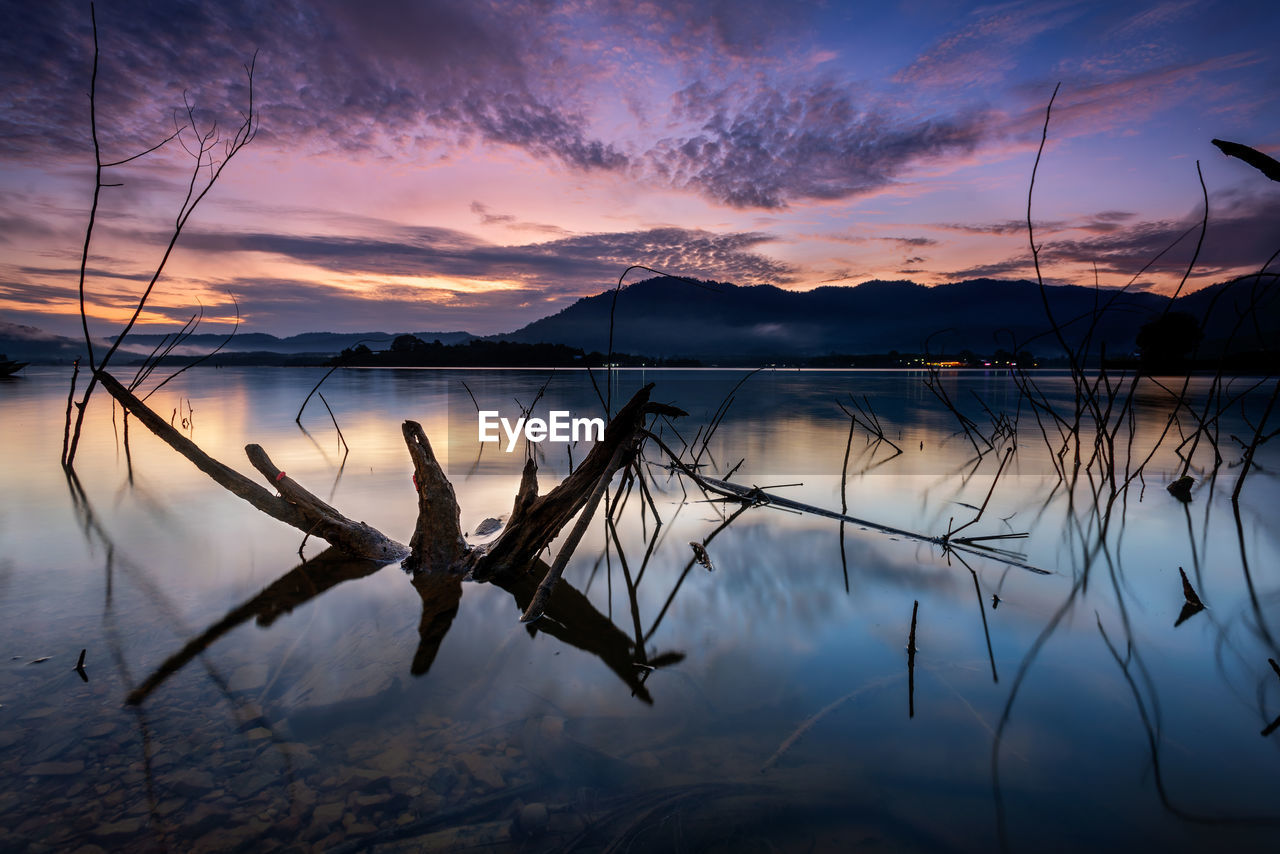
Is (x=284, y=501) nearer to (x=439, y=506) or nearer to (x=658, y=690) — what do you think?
(x=439, y=506)

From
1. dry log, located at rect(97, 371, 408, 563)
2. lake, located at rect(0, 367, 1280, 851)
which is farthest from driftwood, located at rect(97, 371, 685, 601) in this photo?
lake, located at rect(0, 367, 1280, 851)

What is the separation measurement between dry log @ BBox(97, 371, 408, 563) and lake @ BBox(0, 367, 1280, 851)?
22cm

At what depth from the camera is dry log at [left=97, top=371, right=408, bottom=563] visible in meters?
4.43

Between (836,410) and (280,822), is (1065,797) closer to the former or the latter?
(280,822)

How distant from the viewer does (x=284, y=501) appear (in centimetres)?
461

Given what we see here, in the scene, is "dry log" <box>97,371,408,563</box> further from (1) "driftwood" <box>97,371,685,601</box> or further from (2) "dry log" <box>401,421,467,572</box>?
(2) "dry log" <box>401,421,467,572</box>

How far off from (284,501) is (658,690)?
3.51 m

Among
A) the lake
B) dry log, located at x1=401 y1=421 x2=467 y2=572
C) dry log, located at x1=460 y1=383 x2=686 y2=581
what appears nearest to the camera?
the lake

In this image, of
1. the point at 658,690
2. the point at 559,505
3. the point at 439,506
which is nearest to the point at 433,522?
the point at 439,506

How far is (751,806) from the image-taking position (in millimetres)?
2084

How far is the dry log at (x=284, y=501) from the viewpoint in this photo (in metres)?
4.43

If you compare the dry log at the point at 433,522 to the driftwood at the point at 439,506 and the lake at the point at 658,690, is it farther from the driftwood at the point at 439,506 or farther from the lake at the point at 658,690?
the lake at the point at 658,690

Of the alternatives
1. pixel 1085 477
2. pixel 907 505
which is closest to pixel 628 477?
pixel 907 505

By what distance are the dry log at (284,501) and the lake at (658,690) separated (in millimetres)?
223
